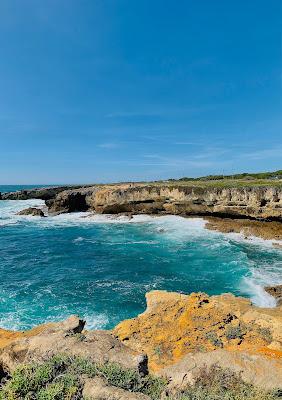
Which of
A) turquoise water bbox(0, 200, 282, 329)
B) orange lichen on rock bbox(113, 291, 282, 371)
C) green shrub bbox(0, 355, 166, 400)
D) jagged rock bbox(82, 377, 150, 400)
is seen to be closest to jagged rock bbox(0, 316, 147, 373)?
green shrub bbox(0, 355, 166, 400)

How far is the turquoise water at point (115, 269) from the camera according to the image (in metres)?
18.9

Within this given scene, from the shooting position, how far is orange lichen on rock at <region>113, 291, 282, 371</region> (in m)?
8.88

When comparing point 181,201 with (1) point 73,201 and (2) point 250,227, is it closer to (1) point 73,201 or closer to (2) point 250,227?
(2) point 250,227

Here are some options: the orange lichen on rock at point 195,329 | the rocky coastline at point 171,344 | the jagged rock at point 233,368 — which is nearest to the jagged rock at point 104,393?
the rocky coastline at point 171,344

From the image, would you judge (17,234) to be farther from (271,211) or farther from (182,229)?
(271,211)

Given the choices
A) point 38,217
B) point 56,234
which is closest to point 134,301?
point 56,234

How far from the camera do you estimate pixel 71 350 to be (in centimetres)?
640

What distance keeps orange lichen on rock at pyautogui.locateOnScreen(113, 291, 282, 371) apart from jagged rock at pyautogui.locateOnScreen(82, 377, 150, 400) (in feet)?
10.9

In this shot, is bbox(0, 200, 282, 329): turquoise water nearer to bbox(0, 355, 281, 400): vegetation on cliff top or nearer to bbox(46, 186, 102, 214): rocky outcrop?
bbox(0, 355, 281, 400): vegetation on cliff top

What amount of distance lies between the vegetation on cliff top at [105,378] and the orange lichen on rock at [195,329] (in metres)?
2.51

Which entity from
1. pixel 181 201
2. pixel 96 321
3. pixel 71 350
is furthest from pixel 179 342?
pixel 181 201

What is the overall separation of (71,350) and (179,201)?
147ft

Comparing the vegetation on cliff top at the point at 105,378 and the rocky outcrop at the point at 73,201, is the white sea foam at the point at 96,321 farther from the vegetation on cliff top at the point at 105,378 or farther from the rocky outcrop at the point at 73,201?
the rocky outcrop at the point at 73,201

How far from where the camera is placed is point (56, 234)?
4331 centimetres
